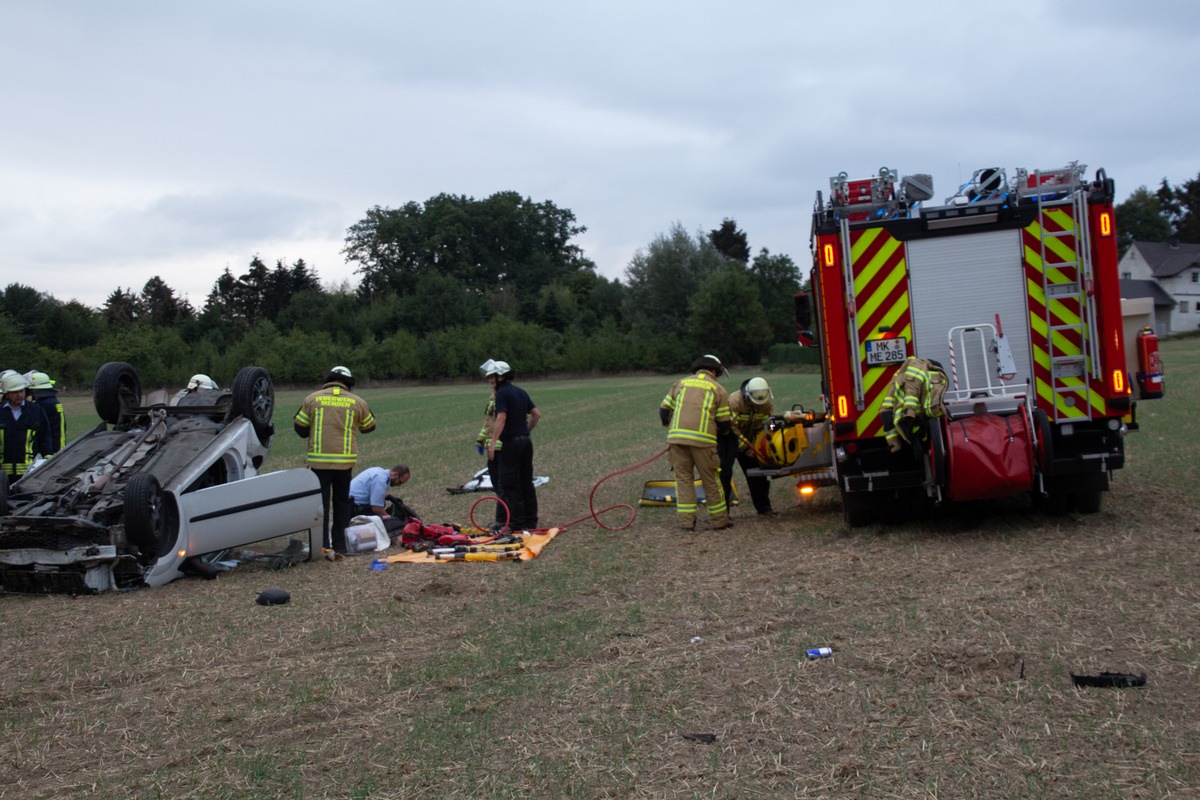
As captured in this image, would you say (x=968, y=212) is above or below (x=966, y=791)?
above

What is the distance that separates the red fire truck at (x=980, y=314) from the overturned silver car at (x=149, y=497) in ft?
15.2

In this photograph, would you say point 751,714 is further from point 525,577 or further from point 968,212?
point 968,212

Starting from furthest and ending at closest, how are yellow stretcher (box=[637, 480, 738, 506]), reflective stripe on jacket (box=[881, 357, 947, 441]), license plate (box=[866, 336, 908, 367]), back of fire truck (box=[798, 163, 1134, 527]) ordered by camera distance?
yellow stretcher (box=[637, 480, 738, 506])
license plate (box=[866, 336, 908, 367])
back of fire truck (box=[798, 163, 1134, 527])
reflective stripe on jacket (box=[881, 357, 947, 441])

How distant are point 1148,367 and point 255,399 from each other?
311 inches

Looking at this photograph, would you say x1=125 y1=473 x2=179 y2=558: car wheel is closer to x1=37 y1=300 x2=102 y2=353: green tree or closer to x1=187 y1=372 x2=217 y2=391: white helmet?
x1=187 y1=372 x2=217 y2=391: white helmet

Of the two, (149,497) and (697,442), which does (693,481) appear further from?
(149,497)

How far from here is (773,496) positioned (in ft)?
42.0

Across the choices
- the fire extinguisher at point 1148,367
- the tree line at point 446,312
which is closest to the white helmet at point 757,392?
the fire extinguisher at point 1148,367

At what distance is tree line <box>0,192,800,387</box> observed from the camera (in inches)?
2431

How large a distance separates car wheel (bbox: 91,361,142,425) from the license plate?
658 cm

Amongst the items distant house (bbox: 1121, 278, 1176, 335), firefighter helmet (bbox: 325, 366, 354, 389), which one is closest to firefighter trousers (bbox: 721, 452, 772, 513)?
firefighter helmet (bbox: 325, 366, 354, 389)

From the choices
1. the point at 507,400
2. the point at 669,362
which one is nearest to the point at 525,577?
the point at 507,400

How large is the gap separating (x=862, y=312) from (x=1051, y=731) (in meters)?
5.20

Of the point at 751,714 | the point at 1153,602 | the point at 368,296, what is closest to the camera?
the point at 751,714
